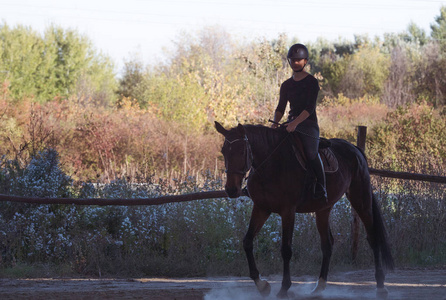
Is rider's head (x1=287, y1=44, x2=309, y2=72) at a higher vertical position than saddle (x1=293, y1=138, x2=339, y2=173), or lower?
higher

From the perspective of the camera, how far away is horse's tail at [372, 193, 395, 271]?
7887mm

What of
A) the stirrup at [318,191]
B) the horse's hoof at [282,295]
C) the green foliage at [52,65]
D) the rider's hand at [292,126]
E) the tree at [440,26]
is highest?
the tree at [440,26]

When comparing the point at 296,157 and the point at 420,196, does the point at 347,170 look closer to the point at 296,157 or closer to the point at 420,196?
the point at 296,157

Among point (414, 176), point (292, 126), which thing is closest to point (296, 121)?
point (292, 126)

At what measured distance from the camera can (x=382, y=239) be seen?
794 centimetres

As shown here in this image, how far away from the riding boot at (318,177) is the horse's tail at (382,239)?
147 centimetres

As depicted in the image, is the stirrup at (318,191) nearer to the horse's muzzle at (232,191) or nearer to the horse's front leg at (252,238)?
the horse's front leg at (252,238)

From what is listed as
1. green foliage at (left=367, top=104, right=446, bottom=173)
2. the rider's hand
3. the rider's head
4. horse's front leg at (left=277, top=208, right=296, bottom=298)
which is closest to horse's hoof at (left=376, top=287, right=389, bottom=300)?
horse's front leg at (left=277, top=208, right=296, bottom=298)

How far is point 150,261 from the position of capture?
29.7ft

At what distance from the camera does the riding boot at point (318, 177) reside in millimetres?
6854

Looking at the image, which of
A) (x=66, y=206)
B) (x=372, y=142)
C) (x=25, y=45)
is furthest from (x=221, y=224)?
(x=25, y=45)

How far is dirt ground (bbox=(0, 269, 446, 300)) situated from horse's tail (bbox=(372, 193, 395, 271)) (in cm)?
35

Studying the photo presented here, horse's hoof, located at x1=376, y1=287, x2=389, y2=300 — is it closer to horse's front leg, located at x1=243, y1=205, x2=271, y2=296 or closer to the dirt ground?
the dirt ground

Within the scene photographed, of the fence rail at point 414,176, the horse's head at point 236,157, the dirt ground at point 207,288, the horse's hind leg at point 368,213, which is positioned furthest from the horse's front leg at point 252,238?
the fence rail at point 414,176
